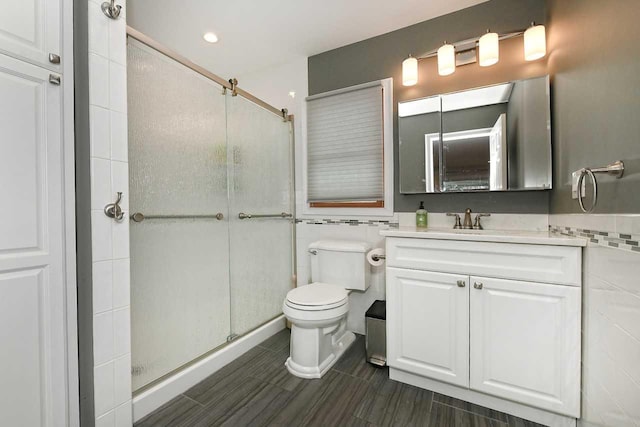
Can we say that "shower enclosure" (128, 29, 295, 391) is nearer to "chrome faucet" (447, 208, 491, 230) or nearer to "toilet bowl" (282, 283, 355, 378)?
"toilet bowl" (282, 283, 355, 378)

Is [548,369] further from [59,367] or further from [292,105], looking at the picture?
[292,105]

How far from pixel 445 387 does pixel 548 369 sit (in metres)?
0.50

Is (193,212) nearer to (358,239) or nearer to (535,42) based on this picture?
(358,239)

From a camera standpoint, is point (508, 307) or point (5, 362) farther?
point (508, 307)

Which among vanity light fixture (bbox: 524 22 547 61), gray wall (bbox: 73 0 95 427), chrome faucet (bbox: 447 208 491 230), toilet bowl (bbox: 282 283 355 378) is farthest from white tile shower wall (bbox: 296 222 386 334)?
gray wall (bbox: 73 0 95 427)

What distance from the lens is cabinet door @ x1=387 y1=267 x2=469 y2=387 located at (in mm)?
1416

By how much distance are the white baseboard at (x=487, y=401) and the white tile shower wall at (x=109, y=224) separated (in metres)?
1.41

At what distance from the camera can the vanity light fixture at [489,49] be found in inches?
64.8

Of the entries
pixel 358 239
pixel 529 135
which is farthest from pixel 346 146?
pixel 529 135

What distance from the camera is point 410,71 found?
74.9 inches

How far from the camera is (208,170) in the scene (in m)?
1.68

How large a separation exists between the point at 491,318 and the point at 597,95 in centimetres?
103

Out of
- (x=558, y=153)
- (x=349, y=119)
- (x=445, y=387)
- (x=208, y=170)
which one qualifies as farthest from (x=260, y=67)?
(x=445, y=387)

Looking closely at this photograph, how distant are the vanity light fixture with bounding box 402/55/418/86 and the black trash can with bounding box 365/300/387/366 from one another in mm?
1613
